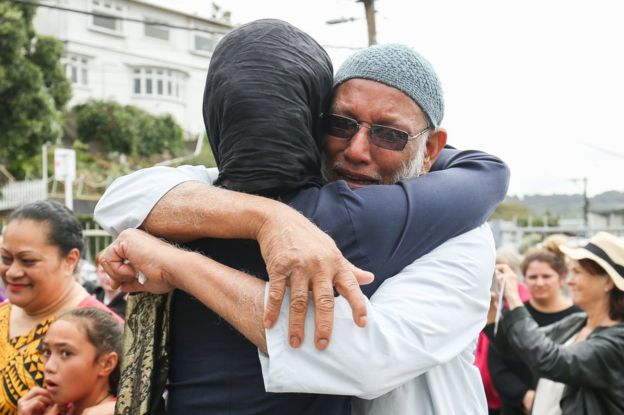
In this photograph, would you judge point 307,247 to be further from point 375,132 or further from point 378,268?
point 375,132

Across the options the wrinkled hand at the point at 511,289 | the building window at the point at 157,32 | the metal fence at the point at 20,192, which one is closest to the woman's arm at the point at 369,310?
the wrinkled hand at the point at 511,289

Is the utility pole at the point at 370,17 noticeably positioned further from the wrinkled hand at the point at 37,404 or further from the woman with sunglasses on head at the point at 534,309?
the wrinkled hand at the point at 37,404

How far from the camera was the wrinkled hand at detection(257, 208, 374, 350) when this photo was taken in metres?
1.25

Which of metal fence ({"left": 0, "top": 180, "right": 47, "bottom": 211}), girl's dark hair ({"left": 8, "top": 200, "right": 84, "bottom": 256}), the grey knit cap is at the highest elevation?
the grey knit cap

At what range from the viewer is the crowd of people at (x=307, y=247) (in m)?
1.32

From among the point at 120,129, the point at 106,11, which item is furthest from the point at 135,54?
the point at 120,129

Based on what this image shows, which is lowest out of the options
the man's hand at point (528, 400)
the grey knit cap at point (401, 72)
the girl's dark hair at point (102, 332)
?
the man's hand at point (528, 400)

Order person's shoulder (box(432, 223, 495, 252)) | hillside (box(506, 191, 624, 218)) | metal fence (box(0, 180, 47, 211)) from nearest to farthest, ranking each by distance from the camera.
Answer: person's shoulder (box(432, 223, 495, 252)), hillside (box(506, 191, 624, 218)), metal fence (box(0, 180, 47, 211))

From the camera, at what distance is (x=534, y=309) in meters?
5.34

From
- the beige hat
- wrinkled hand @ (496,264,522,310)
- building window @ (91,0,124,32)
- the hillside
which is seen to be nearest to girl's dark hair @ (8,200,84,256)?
wrinkled hand @ (496,264,522,310)

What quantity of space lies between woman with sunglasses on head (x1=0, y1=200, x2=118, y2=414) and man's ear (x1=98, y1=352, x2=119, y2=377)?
399 millimetres

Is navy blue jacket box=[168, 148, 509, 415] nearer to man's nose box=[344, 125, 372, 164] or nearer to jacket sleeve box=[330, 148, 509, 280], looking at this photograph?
jacket sleeve box=[330, 148, 509, 280]

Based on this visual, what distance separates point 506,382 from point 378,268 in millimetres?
3735

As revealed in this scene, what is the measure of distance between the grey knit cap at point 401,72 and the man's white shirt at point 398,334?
15.0 inches
